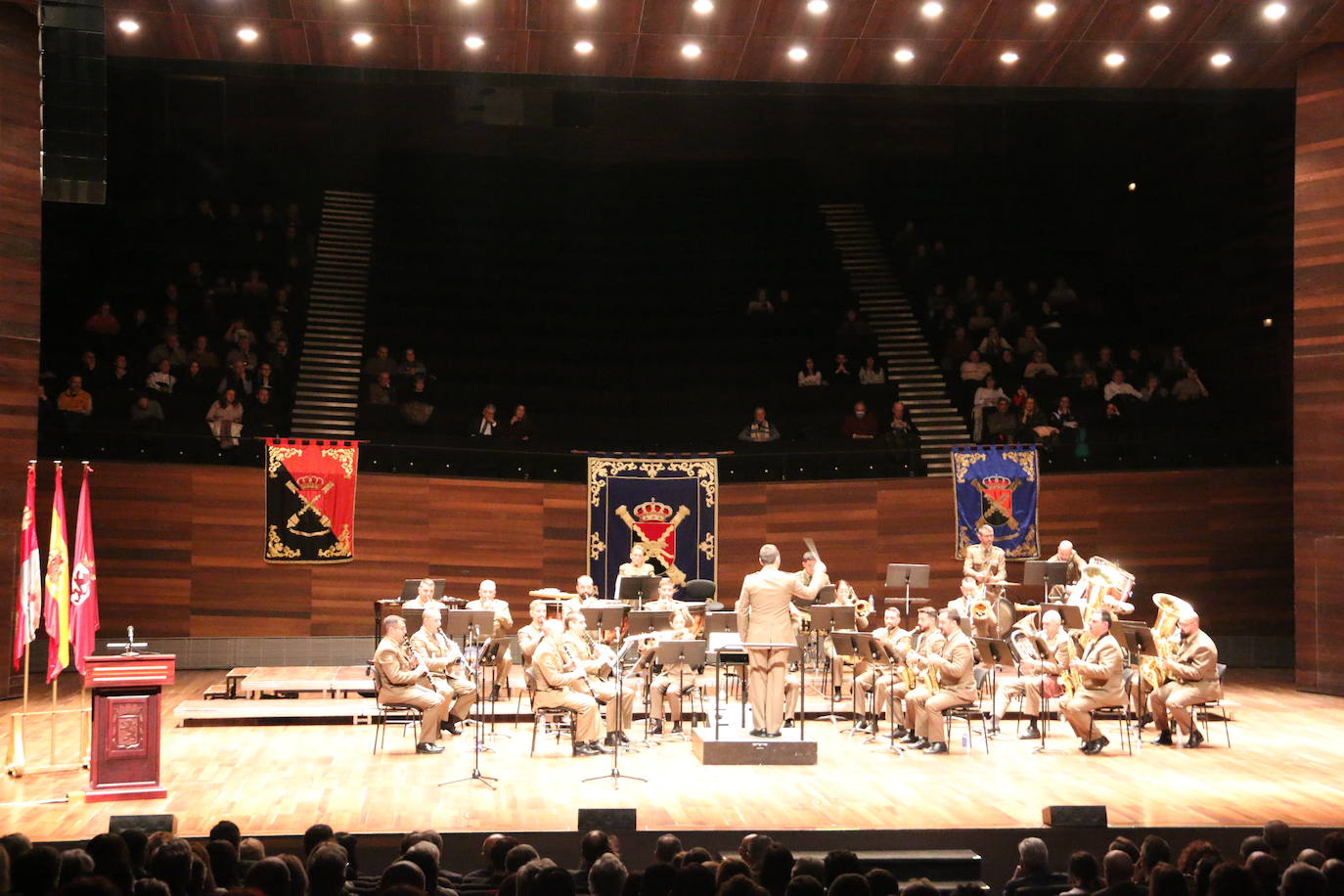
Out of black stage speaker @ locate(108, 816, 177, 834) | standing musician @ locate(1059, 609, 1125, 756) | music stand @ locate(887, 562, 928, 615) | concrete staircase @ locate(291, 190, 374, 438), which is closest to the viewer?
black stage speaker @ locate(108, 816, 177, 834)

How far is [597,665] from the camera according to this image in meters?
12.5

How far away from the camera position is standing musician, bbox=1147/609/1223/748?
12352 mm

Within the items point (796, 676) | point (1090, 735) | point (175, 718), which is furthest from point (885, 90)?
point (175, 718)

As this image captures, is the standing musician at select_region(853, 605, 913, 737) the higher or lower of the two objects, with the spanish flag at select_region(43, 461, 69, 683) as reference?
lower

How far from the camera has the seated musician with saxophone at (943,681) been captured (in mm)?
12045

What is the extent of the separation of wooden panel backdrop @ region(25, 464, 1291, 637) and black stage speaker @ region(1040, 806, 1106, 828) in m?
9.69

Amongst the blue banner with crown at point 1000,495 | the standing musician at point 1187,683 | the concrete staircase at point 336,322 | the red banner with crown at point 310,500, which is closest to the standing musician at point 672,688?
the standing musician at point 1187,683

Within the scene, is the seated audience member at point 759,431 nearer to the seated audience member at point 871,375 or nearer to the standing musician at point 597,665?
the seated audience member at point 871,375

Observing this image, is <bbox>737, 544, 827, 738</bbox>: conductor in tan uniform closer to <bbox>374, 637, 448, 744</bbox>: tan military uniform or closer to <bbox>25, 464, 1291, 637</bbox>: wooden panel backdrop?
<bbox>374, 637, 448, 744</bbox>: tan military uniform

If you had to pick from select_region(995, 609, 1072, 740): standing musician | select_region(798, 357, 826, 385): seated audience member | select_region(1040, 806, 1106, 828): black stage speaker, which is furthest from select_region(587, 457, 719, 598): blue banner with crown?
select_region(1040, 806, 1106, 828): black stage speaker

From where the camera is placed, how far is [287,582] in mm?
17672

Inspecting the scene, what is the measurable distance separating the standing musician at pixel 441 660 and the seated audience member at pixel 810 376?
886cm

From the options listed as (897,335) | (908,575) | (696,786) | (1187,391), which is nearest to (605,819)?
(696,786)

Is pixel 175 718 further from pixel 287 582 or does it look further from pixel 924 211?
pixel 924 211
